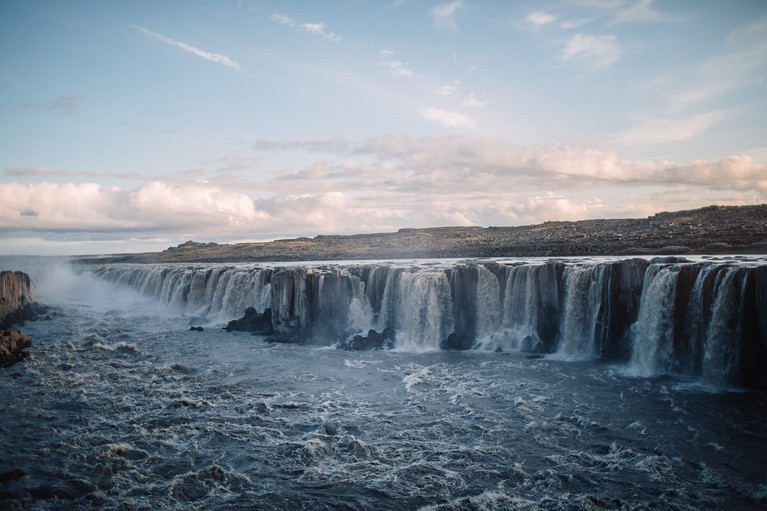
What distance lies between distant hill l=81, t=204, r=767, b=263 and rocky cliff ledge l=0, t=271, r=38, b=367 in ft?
175

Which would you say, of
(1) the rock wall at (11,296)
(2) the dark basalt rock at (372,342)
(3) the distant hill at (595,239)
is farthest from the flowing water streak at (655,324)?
(1) the rock wall at (11,296)

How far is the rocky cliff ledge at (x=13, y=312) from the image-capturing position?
27625mm

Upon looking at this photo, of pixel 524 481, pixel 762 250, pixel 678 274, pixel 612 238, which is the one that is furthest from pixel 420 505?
pixel 612 238

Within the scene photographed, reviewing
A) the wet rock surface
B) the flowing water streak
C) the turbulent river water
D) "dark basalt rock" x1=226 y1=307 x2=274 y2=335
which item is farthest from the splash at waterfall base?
the wet rock surface

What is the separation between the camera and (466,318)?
32375 mm

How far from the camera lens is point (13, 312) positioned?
4044 cm

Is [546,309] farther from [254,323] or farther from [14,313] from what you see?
[14,313]

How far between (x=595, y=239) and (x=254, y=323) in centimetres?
4904

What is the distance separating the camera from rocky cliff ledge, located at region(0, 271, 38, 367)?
27.6 m

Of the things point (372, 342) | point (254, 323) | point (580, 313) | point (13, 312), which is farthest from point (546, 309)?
point (13, 312)

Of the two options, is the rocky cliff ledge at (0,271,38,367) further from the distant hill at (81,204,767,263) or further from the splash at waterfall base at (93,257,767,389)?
the distant hill at (81,204,767,263)

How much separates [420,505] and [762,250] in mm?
45486

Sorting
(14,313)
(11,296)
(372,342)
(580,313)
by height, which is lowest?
(372,342)

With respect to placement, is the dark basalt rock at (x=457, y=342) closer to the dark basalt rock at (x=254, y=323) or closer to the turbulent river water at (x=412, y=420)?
the turbulent river water at (x=412, y=420)
